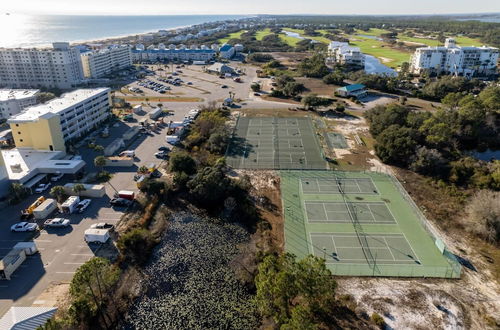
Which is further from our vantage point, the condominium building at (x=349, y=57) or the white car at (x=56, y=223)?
the condominium building at (x=349, y=57)

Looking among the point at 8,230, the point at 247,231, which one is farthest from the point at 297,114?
the point at 8,230

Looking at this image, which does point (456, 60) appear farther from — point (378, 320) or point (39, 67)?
point (39, 67)

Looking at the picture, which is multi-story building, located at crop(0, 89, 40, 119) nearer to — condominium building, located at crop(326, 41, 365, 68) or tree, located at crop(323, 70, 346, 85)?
tree, located at crop(323, 70, 346, 85)

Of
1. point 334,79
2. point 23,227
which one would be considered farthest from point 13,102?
point 334,79

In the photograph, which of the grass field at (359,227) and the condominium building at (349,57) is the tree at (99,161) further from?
the condominium building at (349,57)

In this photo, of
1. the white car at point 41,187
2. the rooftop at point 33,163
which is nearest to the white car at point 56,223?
the white car at point 41,187

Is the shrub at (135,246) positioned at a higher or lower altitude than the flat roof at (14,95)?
lower

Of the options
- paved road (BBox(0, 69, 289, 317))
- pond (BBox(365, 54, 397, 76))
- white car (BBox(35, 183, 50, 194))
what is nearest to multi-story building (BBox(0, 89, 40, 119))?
paved road (BBox(0, 69, 289, 317))
